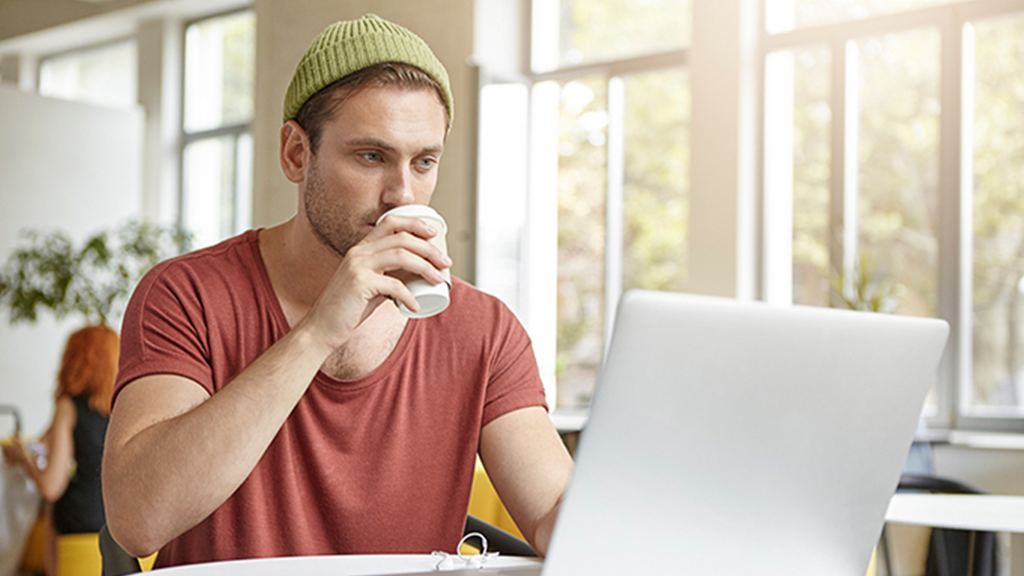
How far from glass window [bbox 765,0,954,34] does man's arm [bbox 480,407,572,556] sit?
14.0ft

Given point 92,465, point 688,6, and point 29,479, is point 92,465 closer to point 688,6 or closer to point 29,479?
point 29,479

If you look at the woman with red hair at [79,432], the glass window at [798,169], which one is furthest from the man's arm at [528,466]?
the glass window at [798,169]

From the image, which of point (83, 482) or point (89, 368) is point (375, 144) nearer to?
point (89, 368)

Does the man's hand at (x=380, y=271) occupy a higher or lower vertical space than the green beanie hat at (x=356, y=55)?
lower

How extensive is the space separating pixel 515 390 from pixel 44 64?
6.08 meters

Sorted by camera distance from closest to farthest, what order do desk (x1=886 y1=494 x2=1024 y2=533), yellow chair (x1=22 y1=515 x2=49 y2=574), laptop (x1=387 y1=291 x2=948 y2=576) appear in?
laptop (x1=387 y1=291 x2=948 y2=576) < desk (x1=886 y1=494 x2=1024 y2=533) < yellow chair (x1=22 y1=515 x2=49 y2=574)

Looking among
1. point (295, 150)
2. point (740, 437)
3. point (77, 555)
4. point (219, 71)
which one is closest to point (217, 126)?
point (219, 71)

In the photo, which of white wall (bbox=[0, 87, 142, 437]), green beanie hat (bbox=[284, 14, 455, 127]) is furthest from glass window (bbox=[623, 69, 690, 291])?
green beanie hat (bbox=[284, 14, 455, 127])

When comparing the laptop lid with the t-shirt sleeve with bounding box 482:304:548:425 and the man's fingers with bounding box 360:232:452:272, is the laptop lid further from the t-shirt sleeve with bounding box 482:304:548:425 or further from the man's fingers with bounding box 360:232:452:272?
the t-shirt sleeve with bounding box 482:304:548:425

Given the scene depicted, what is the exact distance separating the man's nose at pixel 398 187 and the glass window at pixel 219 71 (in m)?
7.41

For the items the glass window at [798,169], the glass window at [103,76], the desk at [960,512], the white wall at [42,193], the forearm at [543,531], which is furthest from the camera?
the glass window at [103,76]

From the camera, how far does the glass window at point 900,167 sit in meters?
5.29

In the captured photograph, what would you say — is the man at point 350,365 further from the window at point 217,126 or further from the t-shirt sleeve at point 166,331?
the window at point 217,126

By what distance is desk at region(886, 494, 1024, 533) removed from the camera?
7.64ft
